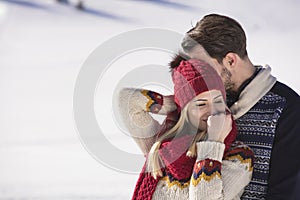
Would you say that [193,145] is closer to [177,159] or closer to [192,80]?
[177,159]

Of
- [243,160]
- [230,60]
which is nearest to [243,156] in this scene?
[243,160]

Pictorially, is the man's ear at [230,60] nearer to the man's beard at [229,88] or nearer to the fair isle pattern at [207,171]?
the man's beard at [229,88]

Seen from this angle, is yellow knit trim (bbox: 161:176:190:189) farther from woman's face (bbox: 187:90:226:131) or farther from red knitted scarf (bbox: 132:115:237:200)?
woman's face (bbox: 187:90:226:131)

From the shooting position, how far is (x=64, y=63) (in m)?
3.86

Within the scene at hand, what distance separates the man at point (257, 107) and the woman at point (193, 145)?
0.15 ft

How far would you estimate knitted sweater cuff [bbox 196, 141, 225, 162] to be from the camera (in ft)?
4.76

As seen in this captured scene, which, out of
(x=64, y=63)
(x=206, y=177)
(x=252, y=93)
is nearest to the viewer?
(x=206, y=177)

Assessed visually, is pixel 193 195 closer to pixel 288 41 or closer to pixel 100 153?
pixel 100 153

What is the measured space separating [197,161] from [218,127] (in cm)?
9

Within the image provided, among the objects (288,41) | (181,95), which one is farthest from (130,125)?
(288,41)

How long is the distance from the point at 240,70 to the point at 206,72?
0.12 m

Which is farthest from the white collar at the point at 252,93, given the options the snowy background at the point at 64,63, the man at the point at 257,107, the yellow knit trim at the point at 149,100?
the snowy background at the point at 64,63

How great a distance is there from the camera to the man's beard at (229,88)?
1.57 m

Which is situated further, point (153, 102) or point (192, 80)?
point (153, 102)
